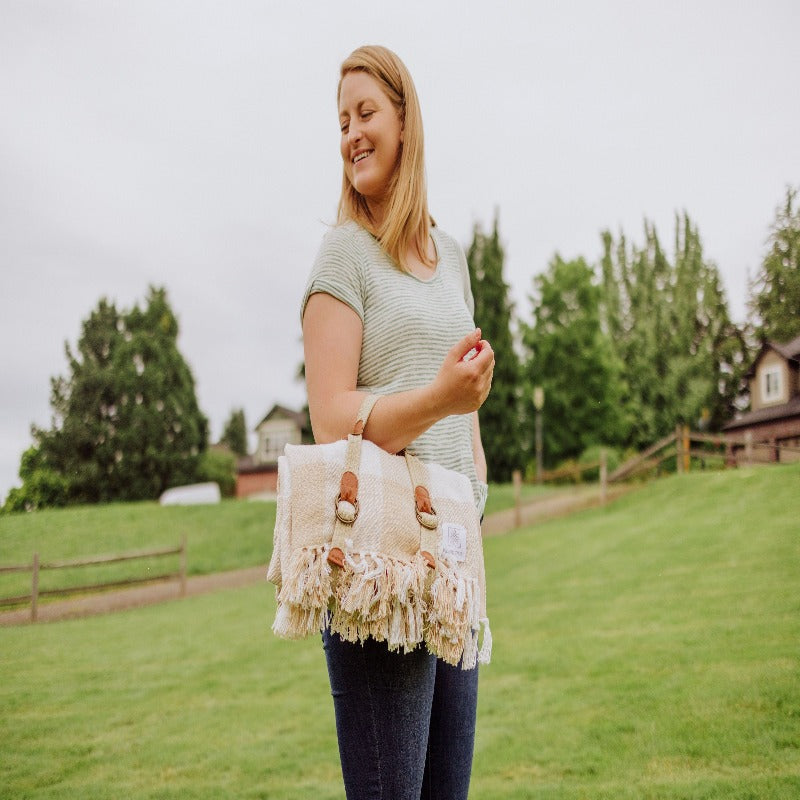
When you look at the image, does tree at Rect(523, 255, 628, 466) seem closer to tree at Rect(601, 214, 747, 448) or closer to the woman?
tree at Rect(601, 214, 747, 448)

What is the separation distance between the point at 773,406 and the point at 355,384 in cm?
250

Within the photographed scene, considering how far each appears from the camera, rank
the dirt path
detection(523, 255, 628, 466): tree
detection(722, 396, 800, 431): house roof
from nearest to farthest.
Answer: detection(722, 396, 800, 431): house roof
the dirt path
detection(523, 255, 628, 466): tree

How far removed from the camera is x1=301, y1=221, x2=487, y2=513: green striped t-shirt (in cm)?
115

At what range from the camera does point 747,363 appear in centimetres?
316

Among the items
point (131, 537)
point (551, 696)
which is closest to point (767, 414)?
point (551, 696)

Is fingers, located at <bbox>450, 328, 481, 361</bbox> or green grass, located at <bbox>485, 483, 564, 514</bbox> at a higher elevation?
fingers, located at <bbox>450, 328, 481, 361</bbox>

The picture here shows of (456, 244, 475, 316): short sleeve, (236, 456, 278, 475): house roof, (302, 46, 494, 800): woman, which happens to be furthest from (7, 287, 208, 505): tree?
(236, 456, 278, 475): house roof

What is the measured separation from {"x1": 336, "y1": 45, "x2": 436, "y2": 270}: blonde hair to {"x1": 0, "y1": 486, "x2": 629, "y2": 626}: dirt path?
366cm

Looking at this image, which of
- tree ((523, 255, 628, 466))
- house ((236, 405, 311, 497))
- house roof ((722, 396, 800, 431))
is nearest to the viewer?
house roof ((722, 396, 800, 431))

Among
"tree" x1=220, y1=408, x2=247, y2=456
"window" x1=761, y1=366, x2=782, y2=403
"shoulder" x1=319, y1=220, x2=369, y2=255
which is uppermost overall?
"tree" x1=220, y1=408, x2=247, y2=456

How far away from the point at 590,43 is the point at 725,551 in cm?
401

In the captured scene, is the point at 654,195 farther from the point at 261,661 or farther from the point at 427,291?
the point at 261,661

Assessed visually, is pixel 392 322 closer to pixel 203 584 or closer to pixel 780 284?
pixel 780 284

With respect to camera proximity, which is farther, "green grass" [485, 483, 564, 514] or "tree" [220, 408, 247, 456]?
"tree" [220, 408, 247, 456]
